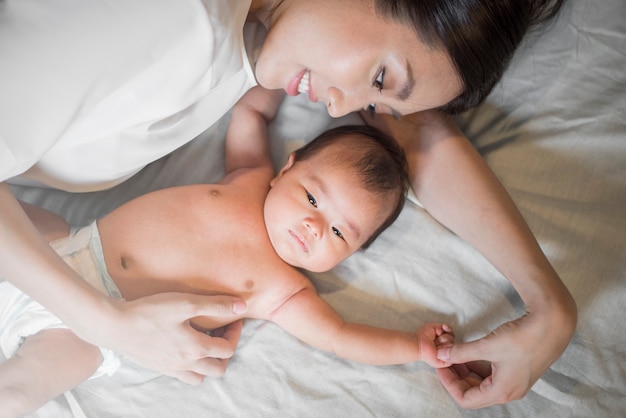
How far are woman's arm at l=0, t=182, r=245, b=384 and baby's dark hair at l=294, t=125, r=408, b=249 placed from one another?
0.36m

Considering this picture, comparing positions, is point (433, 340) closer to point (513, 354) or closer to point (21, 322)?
point (513, 354)

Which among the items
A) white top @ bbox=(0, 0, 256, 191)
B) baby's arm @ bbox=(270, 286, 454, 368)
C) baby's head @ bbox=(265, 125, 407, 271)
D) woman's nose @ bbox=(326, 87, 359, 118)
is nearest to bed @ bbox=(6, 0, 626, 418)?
baby's arm @ bbox=(270, 286, 454, 368)

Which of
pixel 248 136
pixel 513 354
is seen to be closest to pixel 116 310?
pixel 248 136

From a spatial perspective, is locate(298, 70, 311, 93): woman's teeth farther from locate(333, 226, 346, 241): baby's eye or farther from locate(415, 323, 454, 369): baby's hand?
locate(415, 323, 454, 369): baby's hand

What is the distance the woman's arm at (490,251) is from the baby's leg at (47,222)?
77 cm

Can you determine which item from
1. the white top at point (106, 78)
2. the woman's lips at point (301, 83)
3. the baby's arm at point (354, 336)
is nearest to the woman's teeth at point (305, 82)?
the woman's lips at point (301, 83)

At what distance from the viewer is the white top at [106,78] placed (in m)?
0.87

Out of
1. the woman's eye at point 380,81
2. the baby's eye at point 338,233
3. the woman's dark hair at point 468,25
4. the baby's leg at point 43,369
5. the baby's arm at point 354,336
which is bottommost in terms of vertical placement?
the baby's arm at point 354,336

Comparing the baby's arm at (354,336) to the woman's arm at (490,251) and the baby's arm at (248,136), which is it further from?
the baby's arm at (248,136)

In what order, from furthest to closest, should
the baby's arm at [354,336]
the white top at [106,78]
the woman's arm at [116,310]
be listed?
the baby's arm at [354,336] < the woman's arm at [116,310] < the white top at [106,78]

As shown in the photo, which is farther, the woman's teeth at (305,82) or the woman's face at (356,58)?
the woman's teeth at (305,82)

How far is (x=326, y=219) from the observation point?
124cm

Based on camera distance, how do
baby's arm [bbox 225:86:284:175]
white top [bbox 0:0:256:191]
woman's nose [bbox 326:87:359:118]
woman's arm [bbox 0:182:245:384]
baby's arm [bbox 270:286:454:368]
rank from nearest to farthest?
white top [bbox 0:0:256:191] → woman's arm [bbox 0:182:245:384] → woman's nose [bbox 326:87:359:118] → baby's arm [bbox 270:286:454:368] → baby's arm [bbox 225:86:284:175]

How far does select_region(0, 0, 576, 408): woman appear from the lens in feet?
2.97
